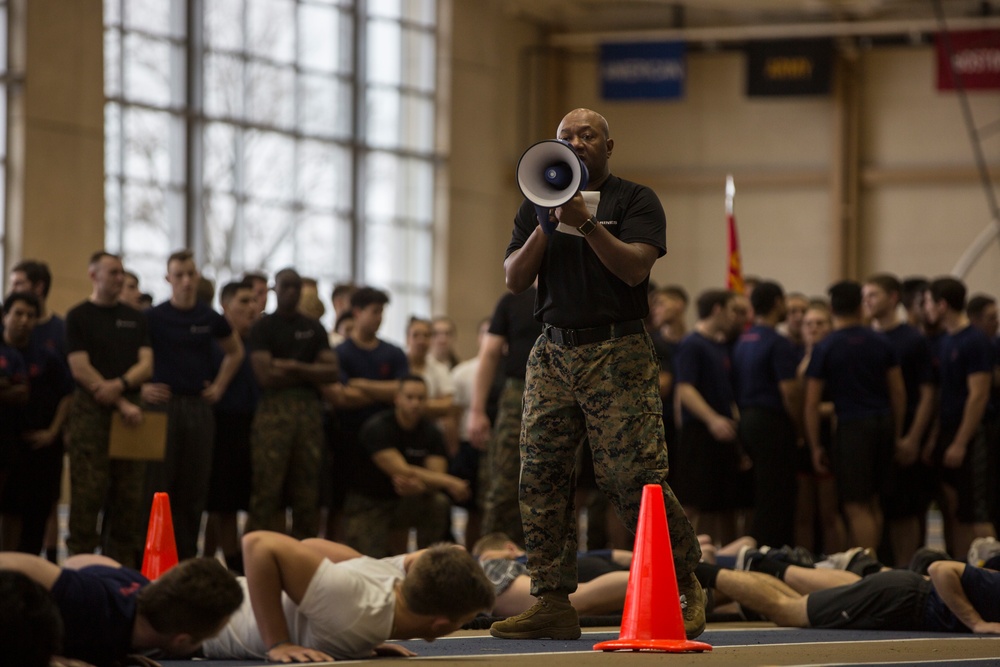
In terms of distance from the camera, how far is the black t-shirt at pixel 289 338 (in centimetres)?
965

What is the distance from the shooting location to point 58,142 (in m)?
15.4

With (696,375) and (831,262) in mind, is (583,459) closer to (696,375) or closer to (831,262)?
(696,375)

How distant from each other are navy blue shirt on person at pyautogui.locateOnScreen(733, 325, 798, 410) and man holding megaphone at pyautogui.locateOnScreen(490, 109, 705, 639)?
15.5 ft

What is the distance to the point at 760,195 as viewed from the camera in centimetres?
2169

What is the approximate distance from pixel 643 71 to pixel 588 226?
1666cm

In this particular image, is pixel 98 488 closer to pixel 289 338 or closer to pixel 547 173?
pixel 289 338

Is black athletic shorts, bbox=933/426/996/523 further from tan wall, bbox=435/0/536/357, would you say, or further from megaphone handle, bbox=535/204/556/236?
tan wall, bbox=435/0/536/357

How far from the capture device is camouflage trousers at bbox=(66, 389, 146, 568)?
28.4 ft

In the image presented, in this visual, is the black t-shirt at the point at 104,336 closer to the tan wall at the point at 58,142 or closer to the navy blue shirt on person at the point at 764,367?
the navy blue shirt on person at the point at 764,367

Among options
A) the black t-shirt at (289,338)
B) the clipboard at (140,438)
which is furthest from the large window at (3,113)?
the clipboard at (140,438)

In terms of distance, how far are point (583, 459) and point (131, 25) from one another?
29.3 feet

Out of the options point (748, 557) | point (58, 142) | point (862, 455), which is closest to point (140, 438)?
point (748, 557)

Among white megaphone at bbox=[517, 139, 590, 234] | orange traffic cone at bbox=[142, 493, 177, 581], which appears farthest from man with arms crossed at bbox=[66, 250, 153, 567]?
white megaphone at bbox=[517, 139, 590, 234]

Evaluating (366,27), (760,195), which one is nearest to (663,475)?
(366,27)
